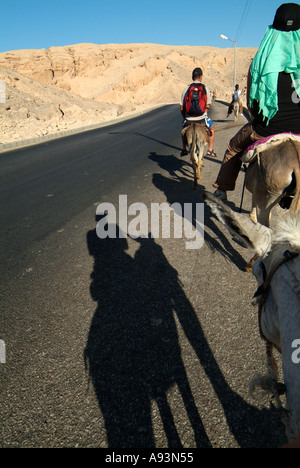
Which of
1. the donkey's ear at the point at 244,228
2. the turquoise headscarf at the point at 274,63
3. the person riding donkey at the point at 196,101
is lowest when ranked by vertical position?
the donkey's ear at the point at 244,228

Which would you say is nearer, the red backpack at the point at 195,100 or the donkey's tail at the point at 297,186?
the donkey's tail at the point at 297,186

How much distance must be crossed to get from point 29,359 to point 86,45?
101462 millimetres

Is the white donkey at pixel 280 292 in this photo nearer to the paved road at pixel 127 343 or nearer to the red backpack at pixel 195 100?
the paved road at pixel 127 343

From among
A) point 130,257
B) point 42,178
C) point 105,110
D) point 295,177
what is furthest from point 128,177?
point 105,110

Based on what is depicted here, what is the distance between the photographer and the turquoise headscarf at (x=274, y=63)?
10.3 feet

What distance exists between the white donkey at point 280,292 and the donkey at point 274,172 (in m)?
1.66

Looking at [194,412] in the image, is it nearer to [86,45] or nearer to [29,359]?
[29,359]

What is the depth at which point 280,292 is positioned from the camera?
1.31 m

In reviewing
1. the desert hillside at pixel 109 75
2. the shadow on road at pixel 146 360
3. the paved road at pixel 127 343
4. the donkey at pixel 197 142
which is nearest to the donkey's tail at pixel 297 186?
the paved road at pixel 127 343

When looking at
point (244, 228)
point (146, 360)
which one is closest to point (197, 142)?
point (146, 360)

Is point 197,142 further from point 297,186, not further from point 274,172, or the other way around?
point 297,186

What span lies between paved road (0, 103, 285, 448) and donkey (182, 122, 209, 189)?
8.45 feet

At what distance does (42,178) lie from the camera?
9.52 m

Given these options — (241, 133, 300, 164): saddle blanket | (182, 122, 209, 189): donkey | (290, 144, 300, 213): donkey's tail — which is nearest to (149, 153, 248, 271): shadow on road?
(182, 122, 209, 189): donkey
